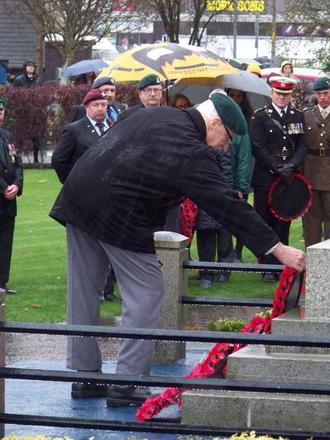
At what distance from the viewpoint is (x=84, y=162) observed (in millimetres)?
7457

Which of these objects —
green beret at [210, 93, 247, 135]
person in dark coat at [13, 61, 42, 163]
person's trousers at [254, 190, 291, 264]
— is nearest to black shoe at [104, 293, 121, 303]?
person's trousers at [254, 190, 291, 264]

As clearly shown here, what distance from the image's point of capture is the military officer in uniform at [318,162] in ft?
45.9

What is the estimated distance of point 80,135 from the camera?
11.4 metres

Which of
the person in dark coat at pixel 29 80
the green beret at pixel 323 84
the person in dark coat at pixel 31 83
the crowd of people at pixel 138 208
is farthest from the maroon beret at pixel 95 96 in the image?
the person in dark coat at pixel 29 80

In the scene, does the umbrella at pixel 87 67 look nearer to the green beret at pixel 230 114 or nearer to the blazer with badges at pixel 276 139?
the blazer with badges at pixel 276 139

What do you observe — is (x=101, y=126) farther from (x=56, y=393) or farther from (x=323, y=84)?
(x=56, y=393)

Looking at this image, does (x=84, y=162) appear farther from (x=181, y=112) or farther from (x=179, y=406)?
(x=179, y=406)

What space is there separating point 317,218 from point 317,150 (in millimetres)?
732

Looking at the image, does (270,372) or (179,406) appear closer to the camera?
(270,372)

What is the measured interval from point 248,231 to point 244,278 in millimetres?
7554

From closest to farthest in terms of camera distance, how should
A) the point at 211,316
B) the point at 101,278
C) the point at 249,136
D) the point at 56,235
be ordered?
the point at 101,278
the point at 211,316
the point at 249,136
the point at 56,235

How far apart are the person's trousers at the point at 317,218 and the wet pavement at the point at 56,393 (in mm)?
3823

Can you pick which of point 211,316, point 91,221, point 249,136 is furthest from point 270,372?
point 249,136

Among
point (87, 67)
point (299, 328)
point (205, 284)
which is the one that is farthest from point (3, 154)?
point (87, 67)
